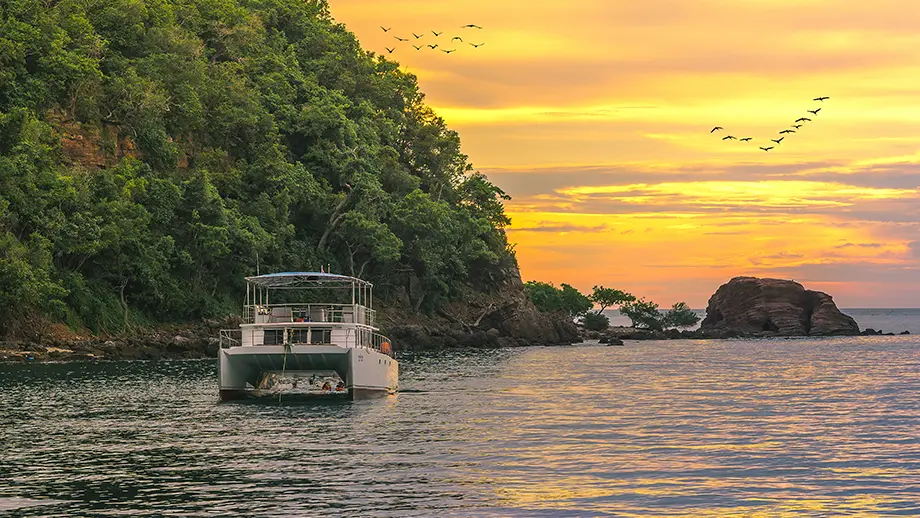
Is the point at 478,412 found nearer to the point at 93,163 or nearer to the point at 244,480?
the point at 244,480

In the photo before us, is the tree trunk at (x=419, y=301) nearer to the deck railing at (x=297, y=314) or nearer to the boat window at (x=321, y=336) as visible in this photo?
the deck railing at (x=297, y=314)

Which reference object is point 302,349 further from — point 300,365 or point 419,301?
point 419,301

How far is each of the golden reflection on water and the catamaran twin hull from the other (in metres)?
5.67

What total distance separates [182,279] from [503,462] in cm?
7225

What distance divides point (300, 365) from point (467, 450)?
1773cm

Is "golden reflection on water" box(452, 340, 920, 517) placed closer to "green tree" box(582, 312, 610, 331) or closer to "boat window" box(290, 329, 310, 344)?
"boat window" box(290, 329, 310, 344)

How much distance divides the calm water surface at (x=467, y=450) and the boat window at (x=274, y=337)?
2.79 meters

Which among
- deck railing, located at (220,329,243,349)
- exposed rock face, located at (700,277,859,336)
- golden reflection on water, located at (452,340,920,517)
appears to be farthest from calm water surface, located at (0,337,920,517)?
exposed rock face, located at (700,277,859,336)

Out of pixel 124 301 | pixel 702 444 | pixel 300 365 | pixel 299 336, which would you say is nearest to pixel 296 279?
pixel 299 336

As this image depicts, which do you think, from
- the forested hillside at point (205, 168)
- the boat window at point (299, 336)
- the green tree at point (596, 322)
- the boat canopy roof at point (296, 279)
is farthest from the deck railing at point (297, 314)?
the green tree at point (596, 322)

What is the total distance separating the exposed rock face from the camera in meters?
172

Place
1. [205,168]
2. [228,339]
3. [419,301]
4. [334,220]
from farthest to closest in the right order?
[419,301] < [334,220] < [205,168] < [228,339]

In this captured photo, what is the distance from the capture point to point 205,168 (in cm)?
11000

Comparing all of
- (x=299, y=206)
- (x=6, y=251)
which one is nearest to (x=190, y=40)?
(x=299, y=206)
